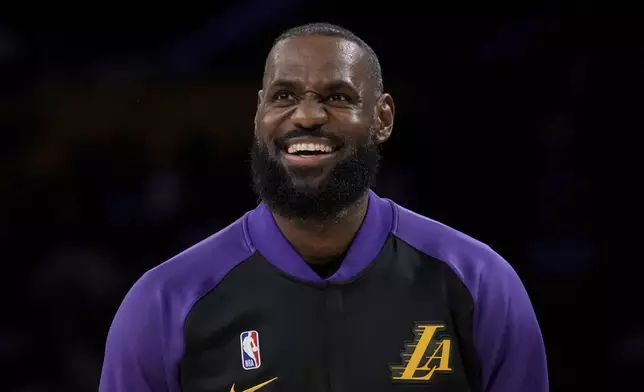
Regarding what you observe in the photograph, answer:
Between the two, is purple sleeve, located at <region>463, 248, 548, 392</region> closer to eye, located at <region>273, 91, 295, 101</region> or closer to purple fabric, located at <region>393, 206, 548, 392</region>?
purple fabric, located at <region>393, 206, 548, 392</region>

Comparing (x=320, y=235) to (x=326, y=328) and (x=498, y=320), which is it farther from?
(x=498, y=320)

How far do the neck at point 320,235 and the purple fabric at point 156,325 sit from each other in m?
0.12

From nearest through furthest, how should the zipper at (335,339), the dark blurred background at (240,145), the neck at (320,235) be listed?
the zipper at (335,339) → the neck at (320,235) → the dark blurred background at (240,145)

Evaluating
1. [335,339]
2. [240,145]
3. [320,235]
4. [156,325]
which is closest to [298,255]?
[320,235]

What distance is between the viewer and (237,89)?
365 centimetres

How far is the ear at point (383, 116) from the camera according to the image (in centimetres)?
201

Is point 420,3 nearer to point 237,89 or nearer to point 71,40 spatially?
point 237,89

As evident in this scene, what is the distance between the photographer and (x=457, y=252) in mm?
1942

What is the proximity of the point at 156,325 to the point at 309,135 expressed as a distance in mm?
458

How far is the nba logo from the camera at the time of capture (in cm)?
184

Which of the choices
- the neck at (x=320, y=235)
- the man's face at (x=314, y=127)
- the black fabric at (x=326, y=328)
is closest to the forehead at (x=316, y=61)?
the man's face at (x=314, y=127)

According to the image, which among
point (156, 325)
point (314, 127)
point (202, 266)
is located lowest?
point (156, 325)

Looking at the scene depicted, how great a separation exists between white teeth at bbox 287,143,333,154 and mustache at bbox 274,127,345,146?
0.02m

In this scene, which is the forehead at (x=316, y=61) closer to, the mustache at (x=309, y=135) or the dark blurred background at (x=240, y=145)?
the mustache at (x=309, y=135)
